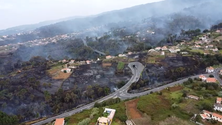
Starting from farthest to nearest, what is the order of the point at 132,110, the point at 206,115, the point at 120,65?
1. the point at 120,65
2. the point at 132,110
3. the point at 206,115

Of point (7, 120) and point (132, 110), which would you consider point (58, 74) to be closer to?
point (7, 120)

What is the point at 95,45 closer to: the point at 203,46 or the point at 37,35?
the point at 203,46

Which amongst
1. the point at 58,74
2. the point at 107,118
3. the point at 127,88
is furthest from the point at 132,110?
the point at 58,74

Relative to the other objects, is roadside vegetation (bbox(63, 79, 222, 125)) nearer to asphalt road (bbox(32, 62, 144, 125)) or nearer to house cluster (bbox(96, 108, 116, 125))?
house cluster (bbox(96, 108, 116, 125))

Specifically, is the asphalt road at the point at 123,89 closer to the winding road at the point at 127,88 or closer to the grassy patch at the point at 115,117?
the winding road at the point at 127,88

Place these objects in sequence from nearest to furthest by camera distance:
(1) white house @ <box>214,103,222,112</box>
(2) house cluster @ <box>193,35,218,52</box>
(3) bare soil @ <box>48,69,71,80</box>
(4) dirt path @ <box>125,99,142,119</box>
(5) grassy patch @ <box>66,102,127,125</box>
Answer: (5) grassy patch @ <box>66,102,127,125</box> → (4) dirt path @ <box>125,99,142,119</box> → (1) white house @ <box>214,103,222,112</box> → (3) bare soil @ <box>48,69,71,80</box> → (2) house cluster @ <box>193,35,218,52</box>

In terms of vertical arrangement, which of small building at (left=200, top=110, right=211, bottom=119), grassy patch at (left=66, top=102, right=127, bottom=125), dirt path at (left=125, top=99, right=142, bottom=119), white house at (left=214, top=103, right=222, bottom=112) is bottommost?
white house at (left=214, top=103, right=222, bottom=112)

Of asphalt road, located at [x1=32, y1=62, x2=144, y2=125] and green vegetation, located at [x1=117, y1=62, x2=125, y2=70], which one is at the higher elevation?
green vegetation, located at [x1=117, y1=62, x2=125, y2=70]

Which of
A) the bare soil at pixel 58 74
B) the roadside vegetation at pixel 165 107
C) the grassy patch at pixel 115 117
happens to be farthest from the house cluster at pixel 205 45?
the bare soil at pixel 58 74

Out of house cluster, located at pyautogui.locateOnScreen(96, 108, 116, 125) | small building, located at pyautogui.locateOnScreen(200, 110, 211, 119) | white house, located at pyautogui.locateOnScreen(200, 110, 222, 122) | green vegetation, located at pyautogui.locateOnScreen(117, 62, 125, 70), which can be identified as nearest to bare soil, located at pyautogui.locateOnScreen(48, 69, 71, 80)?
green vegetation, located at pyautogui.locateOnScreen(117, 62, 125, 70)
